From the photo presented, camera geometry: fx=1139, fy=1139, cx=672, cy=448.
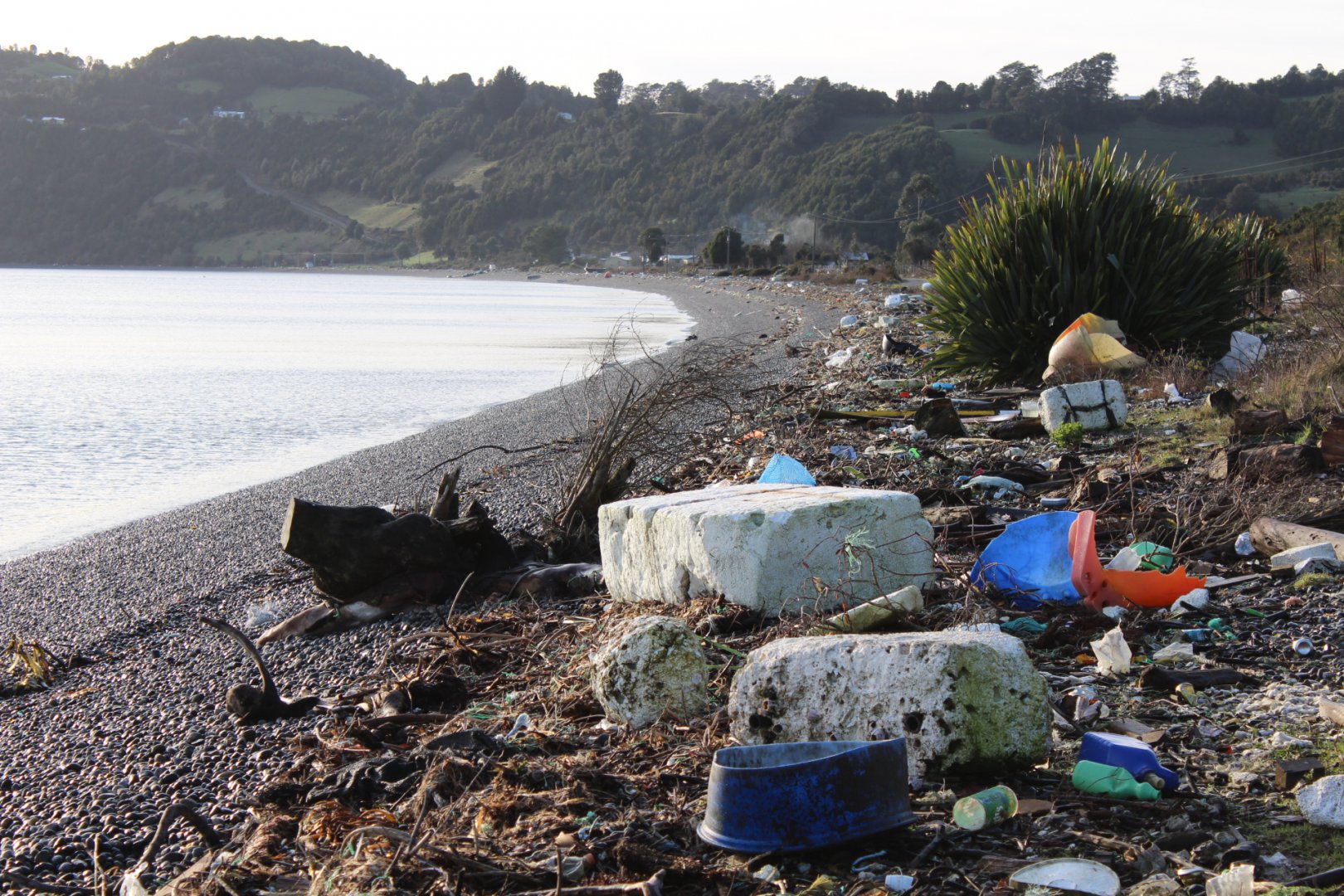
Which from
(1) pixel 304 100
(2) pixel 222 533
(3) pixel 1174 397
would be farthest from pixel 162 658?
(1) pixel 304 100

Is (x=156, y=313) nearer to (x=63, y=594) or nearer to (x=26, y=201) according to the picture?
(x=63, y=594)

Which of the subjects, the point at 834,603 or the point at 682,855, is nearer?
the point at 682,855

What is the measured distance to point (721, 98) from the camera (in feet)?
565

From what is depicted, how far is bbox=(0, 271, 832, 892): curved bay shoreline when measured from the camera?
3529mm

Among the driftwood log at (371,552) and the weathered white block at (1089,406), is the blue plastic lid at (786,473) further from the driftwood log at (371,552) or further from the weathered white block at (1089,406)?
the weathered white block at (1089,406)

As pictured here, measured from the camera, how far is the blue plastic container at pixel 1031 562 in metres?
4.09

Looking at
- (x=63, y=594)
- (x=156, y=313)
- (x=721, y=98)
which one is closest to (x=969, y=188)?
(x=156, y=313)

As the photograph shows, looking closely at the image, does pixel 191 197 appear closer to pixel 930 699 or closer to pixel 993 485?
pixel 993 485

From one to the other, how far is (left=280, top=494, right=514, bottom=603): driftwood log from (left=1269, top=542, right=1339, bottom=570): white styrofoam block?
11.7 ft

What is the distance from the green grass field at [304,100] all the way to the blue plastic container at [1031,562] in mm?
160113

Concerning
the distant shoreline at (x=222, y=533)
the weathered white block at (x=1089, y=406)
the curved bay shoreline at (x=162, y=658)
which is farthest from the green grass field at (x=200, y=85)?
the weathered white block at (x=1089, y=406)

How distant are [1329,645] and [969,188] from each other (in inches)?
3071

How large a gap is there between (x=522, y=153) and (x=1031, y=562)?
136287 mm

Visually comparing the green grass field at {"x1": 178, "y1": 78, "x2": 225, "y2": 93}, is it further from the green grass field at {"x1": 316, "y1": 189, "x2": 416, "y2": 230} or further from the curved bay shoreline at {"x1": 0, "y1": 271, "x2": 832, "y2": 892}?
the curved bay shoreline at {"x1": 0, "y1": 271, "x2": 832, "y2": 892}
